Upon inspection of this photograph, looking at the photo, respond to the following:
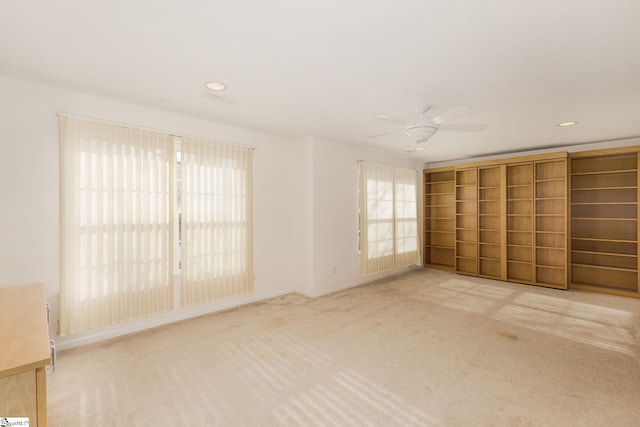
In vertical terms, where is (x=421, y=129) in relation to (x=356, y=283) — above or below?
above

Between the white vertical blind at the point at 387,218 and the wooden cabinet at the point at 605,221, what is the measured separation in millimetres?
2756

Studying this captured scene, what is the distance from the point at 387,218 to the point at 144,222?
4134mm

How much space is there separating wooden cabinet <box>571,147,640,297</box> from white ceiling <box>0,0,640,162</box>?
1.75 meters

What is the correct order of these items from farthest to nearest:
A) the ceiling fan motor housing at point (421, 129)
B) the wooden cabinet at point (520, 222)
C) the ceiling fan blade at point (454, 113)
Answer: the wooden cabinet at point (520, 222) → the ceiling fan motor housing at point (421, 129) → the ceiling fan blade at point (454, 113)

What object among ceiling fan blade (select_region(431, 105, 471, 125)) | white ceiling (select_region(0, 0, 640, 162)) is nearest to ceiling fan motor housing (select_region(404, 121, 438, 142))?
ceiling fan blade (select_region(431, 105, 471, 125))

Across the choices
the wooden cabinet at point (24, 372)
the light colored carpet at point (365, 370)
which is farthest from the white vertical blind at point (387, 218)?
the wooden cabinet at point (24, 372)

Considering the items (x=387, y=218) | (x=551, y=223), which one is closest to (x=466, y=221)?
(x=551, y=223)

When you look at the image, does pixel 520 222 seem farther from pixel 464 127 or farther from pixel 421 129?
pixel 421 129

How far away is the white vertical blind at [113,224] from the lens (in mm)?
2938

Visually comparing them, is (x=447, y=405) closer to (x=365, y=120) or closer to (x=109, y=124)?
(x=365, y=120)

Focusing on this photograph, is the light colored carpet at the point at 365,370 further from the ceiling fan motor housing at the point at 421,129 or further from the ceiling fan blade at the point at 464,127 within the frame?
the ceiling fan blade at the point at 464,127

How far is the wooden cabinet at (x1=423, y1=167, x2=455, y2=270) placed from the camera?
267 inches

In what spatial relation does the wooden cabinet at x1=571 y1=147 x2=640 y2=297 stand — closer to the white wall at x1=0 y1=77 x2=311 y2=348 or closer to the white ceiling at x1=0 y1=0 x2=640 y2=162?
the white ceiling at x1=0 y1=0 x2=640 y2=162

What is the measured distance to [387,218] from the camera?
5898mm
